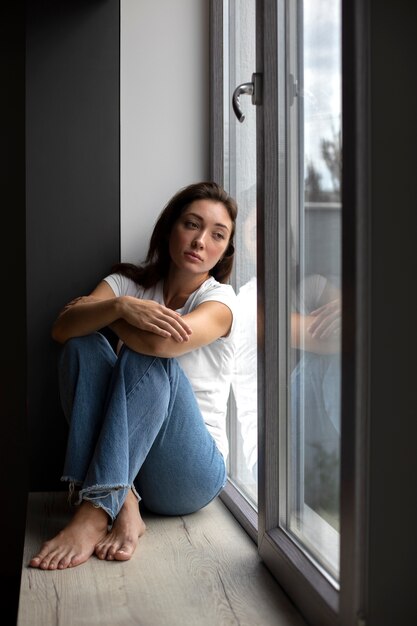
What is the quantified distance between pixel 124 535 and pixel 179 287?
77 cm

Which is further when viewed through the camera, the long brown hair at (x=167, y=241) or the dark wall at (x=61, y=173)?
the dark wall at (x=61, y=173)

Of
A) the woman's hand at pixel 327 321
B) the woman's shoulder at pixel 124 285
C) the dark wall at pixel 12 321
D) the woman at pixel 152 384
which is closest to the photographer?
the woman's hand at pixel 327 321

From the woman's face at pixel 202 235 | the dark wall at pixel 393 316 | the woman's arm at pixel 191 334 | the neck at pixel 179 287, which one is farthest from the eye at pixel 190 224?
the dark wall at pixel 393 316

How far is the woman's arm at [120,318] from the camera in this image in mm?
2066

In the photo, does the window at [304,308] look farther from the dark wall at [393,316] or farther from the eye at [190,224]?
the eye at [190,224]

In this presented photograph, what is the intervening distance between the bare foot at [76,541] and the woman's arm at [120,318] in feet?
1.45

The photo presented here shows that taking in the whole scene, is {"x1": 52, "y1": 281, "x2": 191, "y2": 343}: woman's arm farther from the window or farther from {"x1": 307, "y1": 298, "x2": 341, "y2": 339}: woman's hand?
{"x1": 307, "y1": 298, "x2": 341, "y2": 339}: woman's hand

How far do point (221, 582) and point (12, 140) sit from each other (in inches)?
68.1

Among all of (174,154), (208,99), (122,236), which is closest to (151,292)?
(122,236)

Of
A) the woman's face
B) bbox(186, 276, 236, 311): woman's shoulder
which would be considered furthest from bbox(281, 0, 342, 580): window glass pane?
the woman's face

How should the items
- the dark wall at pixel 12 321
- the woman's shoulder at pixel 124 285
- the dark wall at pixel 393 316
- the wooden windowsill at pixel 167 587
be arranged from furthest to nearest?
the dark wall at pixel 12 321, the woman's shoulder at pixel 124 285, the wooden windowsill at pixel 167 587, the dark wall at pixel 393 316

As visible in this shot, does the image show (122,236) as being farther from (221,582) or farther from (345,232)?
(345,232)

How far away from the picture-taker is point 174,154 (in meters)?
2.67

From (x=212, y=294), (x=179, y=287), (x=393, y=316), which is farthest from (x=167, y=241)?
(x=393, y=316)
